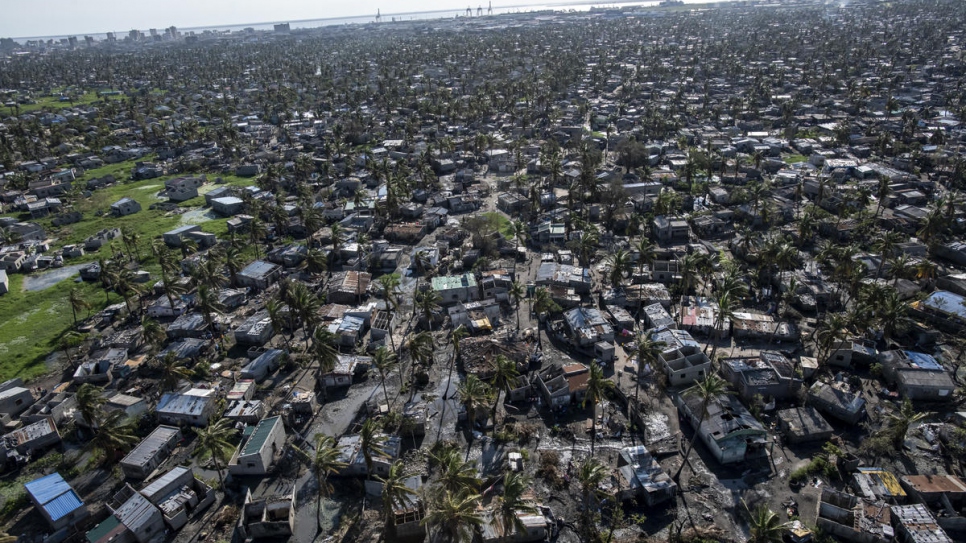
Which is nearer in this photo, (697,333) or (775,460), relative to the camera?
(775,460)

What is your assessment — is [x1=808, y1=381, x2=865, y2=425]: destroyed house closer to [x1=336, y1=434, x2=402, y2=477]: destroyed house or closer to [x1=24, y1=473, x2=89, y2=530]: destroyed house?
[x1=336, y1=434, x2=402, y2=477]: destroyed house

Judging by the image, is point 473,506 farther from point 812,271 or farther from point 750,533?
point 812,271

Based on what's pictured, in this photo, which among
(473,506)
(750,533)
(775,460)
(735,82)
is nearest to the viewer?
(473,506)

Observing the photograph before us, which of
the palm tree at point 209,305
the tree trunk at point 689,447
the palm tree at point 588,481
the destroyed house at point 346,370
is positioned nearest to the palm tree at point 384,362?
the destroyed house at point 346,370

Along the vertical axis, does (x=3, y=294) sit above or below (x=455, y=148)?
below

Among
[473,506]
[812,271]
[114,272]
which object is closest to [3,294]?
[114,272]

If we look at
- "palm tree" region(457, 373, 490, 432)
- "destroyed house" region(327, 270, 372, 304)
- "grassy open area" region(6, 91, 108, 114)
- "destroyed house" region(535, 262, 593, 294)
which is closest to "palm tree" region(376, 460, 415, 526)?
"palm tree" region(457, 373, 490, 432)

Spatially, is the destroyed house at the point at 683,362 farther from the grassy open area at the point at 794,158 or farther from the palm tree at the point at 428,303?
the grassy open area at the point at 794,158
